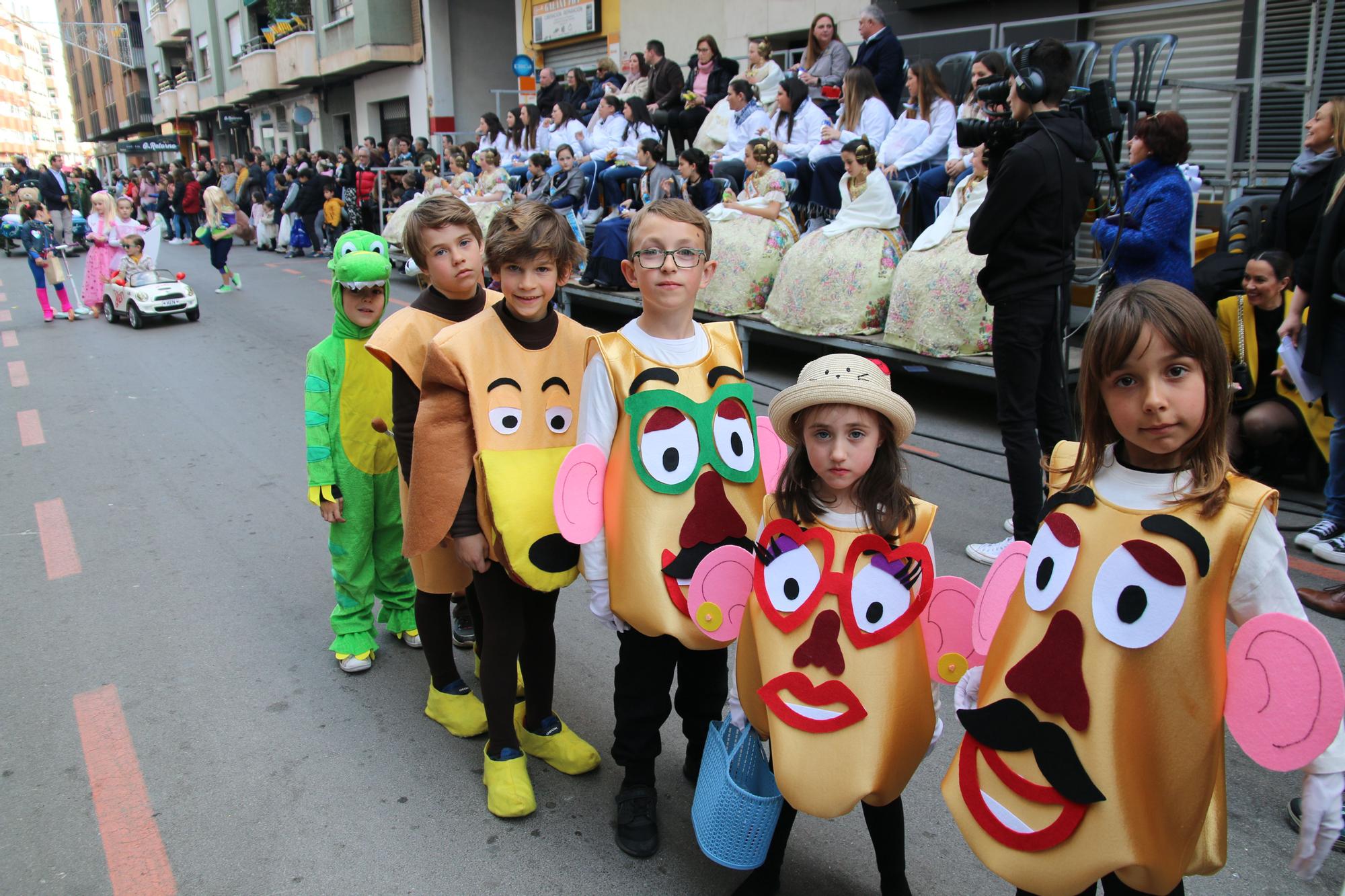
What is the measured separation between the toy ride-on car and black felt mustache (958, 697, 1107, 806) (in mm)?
12377

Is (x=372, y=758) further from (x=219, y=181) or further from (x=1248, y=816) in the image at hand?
(x=219, y=181)

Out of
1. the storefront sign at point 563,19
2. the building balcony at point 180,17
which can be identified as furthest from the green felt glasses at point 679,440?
the building balcony at point 180,17

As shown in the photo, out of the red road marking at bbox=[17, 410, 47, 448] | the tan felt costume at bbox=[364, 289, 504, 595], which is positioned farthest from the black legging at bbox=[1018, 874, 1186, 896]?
the red road marking at bbox=[17, 410, 47, 448]

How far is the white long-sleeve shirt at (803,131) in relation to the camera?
9805 millimetres

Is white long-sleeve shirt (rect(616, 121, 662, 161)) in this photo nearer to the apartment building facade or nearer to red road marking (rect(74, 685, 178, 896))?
red road marking (rect(74, 685, 178, 896))

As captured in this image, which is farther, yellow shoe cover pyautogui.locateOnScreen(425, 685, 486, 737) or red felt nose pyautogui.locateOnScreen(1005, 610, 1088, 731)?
yellow shoe cover pyautogui.locateOnScreen(425, 685, 486, 737)

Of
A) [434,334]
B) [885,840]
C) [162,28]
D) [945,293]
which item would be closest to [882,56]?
[945,293]

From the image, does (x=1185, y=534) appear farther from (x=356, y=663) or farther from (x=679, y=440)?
(x=356, y=663)

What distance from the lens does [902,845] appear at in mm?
2135

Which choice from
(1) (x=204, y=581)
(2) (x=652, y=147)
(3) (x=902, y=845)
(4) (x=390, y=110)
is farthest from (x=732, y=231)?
(4) (x=390, y=110)

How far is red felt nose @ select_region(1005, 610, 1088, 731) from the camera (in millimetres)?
1630

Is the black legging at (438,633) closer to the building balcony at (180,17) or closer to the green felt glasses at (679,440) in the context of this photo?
the green felt glasses at (679,440)

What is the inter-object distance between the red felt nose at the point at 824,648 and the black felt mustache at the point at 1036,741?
0.27 metres

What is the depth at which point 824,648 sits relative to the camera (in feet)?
6.31
